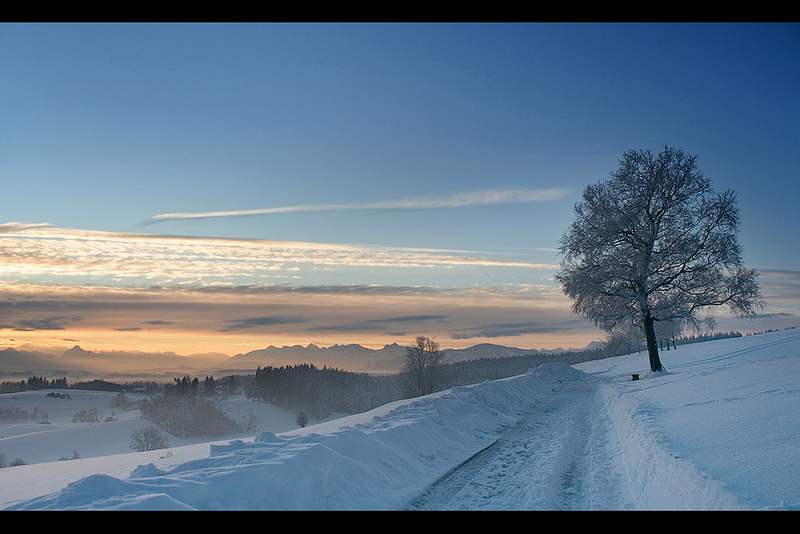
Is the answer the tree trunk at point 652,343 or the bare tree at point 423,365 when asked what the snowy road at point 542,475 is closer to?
the tree trunk at point 652,343

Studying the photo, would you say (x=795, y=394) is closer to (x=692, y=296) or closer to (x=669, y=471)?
(x=669, y=471)

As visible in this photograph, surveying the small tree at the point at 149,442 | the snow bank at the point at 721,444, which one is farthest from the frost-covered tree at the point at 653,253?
the small tree at the point at 149,442

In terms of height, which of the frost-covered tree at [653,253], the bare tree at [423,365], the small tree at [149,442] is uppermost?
the frost-covered tree at [653,253]

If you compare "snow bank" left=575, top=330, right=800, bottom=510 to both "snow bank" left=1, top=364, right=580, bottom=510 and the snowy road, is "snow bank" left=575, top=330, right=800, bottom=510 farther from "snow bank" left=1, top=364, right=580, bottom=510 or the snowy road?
"snow bank" left=1, top=364, right=580, bottom=510

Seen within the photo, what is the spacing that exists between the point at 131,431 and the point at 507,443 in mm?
99561

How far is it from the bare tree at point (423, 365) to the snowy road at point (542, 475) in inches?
1792

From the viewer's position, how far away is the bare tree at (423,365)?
57250mm

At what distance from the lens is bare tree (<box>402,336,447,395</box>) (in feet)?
188

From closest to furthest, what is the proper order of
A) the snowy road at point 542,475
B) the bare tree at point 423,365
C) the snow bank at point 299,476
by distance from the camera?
the snow bank at point 299,476
the snowy road at point 542,475
the bare tree at point 423,365

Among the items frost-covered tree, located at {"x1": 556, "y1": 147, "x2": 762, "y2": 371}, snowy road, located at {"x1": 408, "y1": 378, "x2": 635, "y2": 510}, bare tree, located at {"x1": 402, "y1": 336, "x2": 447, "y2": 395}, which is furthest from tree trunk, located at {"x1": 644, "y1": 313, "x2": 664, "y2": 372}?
bare tree, located at {"x1": 402, "y1": 336, "x2": 447, "y2": 395}

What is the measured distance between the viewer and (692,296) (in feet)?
72.1

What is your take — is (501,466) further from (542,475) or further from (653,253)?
(653,253)
